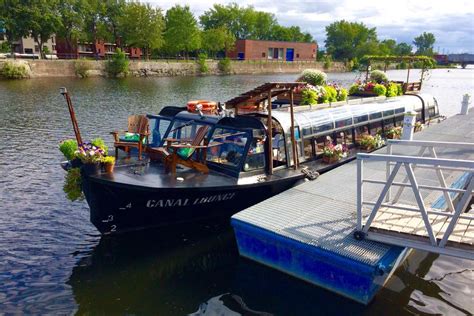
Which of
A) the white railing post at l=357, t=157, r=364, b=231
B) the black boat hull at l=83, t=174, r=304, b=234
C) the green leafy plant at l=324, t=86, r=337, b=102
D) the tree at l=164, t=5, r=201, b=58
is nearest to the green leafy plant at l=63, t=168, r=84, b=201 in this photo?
the black boat hull at l=83, t=174, r=304, b=234

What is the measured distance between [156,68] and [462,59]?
14768cm

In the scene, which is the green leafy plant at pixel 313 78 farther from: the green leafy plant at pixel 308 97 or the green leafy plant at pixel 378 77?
the green leafy plant at pixel 378 77

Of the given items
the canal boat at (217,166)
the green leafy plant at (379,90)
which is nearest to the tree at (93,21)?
the green leafy plant at (379,90)

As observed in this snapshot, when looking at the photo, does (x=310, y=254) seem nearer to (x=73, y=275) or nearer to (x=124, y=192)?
(x=124, y=192)

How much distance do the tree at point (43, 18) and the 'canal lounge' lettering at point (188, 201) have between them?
63072 mm

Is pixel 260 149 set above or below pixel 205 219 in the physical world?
above

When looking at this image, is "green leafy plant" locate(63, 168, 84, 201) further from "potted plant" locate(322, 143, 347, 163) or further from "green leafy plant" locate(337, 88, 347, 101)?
"green leafy plant" locate(337, 88, 347, 101)

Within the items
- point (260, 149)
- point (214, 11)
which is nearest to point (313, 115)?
point (260, 149)

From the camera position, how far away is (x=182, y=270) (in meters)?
9.50

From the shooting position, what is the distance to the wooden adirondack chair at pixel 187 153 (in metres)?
10.5

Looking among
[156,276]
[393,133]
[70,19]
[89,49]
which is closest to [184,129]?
[156,276]

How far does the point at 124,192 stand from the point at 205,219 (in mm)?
2539

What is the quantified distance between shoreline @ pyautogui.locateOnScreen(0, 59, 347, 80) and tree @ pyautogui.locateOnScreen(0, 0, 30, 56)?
914cm

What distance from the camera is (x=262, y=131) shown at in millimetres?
11141
